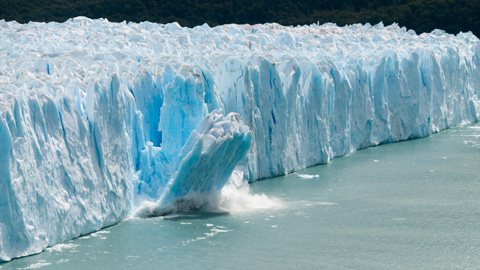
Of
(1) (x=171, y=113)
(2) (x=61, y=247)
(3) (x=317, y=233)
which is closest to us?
(2) (x=61, y=247)

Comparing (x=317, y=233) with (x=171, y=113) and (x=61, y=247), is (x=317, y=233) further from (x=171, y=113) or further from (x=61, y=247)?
(x=61, y=247)

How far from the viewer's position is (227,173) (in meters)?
9.95

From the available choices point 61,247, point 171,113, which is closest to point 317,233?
point 171,113

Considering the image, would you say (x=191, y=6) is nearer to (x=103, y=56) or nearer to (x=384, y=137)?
(x=384, y=137)

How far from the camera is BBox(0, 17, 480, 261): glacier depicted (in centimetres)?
786

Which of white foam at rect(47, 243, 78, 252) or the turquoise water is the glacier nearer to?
white foam at rect(47, 243, 78, 252)

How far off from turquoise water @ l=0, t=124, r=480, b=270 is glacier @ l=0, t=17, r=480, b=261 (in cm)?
37

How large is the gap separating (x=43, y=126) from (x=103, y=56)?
11.8ft

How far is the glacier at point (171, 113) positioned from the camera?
7.86 m

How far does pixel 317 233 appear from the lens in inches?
355

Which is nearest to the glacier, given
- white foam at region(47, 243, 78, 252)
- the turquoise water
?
white foam at region(47, 243, 78, 252)

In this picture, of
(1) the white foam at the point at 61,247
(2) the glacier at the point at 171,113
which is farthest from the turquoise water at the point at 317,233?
(2) the glacier at the point at 171,113

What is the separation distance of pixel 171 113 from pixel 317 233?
2458mm

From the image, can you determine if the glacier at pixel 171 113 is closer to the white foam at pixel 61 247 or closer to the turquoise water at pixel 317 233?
the white foam at pixel 61 247
